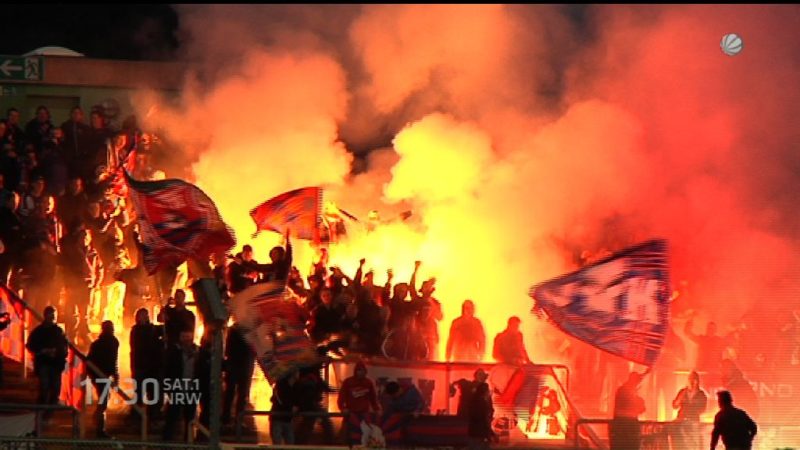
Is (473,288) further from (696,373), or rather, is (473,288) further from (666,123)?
(696,373)

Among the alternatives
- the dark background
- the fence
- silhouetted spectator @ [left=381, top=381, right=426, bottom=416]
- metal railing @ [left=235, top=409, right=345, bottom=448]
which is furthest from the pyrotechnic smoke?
the dark background

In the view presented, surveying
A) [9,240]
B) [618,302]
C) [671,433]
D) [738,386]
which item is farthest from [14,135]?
[738,386]

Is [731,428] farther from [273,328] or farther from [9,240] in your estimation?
[9,240]

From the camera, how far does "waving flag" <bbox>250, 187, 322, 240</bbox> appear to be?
49.8 ft

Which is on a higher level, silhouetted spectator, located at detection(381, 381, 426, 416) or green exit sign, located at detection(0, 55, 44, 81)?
green exit sign, located at detection(0, 55, 44, 81)

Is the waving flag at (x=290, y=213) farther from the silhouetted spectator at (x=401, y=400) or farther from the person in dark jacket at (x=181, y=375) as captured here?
the silhouetted spectator at (x=401, y=400)

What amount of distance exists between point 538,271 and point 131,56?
34.2ft

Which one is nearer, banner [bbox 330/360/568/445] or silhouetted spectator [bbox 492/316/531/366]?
banner [bbox 330/360/568/445]

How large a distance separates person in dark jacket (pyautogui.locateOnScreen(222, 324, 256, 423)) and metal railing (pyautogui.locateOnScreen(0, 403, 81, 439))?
1.45 m

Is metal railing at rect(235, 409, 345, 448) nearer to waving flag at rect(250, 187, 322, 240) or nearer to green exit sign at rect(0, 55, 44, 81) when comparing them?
waving flag at rect(250, 187, 322, 240)

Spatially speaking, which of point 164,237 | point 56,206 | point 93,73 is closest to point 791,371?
point 164,237

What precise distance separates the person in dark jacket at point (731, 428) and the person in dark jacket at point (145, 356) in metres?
4.59

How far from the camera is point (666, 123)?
17.4 m

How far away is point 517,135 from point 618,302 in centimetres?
513
